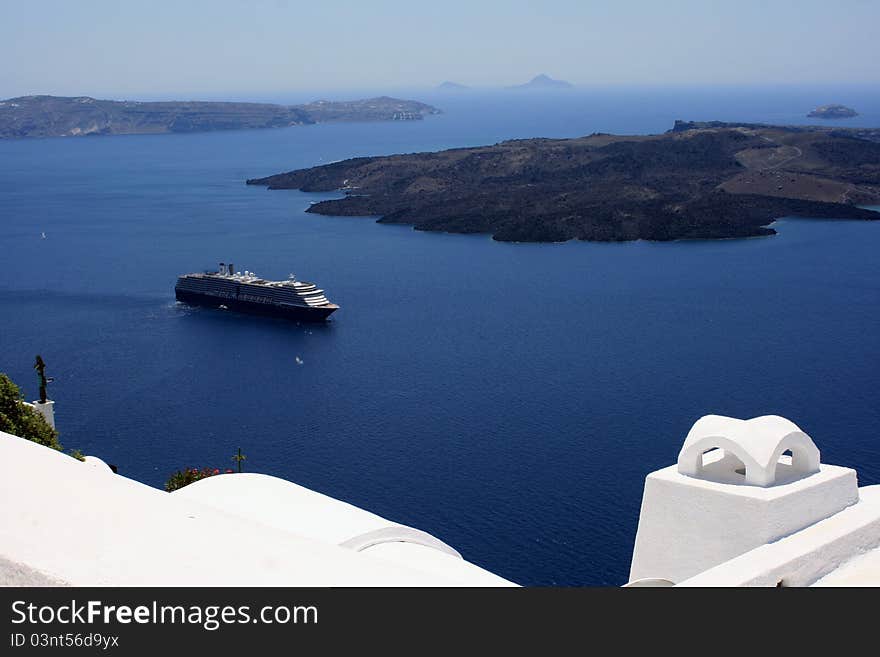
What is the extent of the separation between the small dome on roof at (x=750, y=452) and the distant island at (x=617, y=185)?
80.8 meters

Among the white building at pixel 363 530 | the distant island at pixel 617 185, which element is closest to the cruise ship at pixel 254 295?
the distant island at pixel 617 185

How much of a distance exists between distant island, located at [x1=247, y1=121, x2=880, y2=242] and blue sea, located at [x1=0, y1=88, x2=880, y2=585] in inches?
183

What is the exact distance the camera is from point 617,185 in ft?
380

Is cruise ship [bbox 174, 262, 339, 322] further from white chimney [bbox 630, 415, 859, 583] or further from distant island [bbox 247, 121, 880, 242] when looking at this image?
white chimney [bbox 630, 415, 859, 583]

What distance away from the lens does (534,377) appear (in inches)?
1880

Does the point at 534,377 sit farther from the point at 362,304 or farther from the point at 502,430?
the point at 362,304

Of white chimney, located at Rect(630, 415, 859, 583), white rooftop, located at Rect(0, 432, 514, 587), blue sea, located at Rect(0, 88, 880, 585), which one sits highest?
white rooftop, located at Rect(0, 432, 514, 587)

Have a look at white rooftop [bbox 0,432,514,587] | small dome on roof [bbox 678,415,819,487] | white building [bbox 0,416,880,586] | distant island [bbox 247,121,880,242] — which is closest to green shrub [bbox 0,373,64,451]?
white building [bbox 0,416,880,586]

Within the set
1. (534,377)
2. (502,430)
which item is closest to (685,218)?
(534,377)

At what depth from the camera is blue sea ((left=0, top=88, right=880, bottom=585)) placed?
34.0 metres
